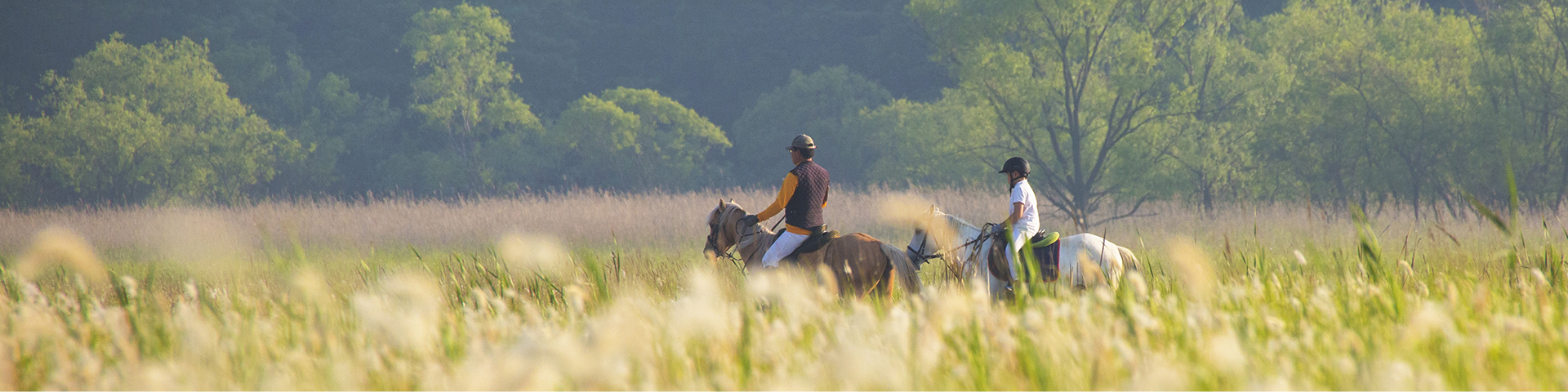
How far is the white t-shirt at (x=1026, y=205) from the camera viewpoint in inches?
266

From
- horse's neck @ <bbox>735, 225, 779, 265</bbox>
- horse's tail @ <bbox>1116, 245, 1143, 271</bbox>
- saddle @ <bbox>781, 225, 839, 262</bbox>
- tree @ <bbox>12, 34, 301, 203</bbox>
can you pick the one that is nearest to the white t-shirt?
horse's tail @ <bbox>1116, 245, 1143, 271</bbox>

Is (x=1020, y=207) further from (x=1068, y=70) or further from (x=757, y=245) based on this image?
(x=1068, y=70)

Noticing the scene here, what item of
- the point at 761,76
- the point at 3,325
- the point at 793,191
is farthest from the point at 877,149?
the point at 3,325

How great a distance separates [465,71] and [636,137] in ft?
23.0

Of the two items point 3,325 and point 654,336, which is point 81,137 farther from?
point 654,336

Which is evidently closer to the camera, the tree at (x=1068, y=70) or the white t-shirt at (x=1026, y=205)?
the white t-shirt at (x=1026, y=205)

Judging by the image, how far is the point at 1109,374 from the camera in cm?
274

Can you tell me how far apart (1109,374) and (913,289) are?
4.10m

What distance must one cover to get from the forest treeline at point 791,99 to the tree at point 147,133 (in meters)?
0.10

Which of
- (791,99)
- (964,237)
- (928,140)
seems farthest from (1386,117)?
(791,99)

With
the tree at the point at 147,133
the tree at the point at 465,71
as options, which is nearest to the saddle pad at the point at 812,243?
the tree at the point at 147,133

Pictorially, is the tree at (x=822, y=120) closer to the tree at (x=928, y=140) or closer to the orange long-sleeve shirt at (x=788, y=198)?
the tree at (x=928, y=140)

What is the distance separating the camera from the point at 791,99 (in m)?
37.8

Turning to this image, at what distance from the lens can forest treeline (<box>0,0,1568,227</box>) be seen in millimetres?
16109
